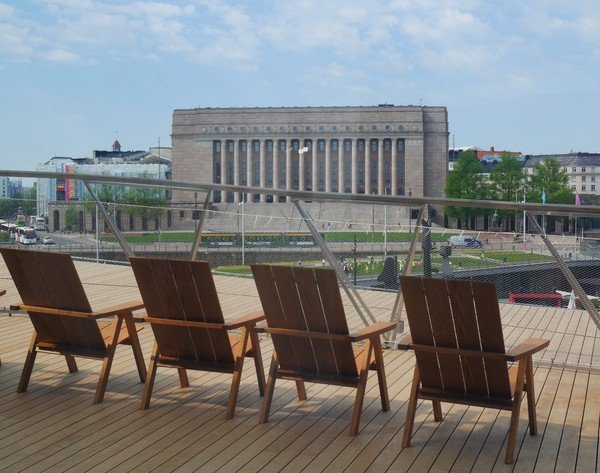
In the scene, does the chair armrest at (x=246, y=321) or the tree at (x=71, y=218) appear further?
the tree at (x=71, y=218)

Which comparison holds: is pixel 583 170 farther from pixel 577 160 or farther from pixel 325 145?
pixel 325 145

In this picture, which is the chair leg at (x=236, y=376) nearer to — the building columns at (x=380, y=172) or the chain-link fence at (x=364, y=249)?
the chain-link fence at (x=364, y=249)

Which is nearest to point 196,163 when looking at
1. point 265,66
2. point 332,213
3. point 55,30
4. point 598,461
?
point 332,213

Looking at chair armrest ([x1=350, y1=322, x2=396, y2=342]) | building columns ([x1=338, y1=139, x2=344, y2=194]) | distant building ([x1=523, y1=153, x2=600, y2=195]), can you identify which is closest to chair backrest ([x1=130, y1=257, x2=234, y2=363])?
chair armrest ([x1=350, y1=322, x2=396, y2=342])

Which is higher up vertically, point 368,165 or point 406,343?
point 368,165

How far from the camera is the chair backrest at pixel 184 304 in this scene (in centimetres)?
347

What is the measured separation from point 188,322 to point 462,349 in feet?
3.72

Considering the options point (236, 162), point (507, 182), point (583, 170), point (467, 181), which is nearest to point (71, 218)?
point (467, 181)

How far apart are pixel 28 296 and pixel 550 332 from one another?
276 centimetres

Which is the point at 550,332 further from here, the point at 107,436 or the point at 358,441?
the point at 107,436

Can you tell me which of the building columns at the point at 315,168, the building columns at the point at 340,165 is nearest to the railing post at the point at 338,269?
the building columns at the point at 340,165

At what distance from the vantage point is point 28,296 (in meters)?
3.87

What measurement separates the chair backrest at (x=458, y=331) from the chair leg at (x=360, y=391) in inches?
9.6

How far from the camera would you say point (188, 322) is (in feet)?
11.5
